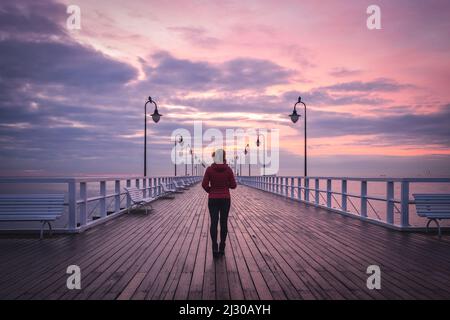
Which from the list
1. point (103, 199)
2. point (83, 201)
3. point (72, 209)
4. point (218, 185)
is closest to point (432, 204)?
point (218, 185)

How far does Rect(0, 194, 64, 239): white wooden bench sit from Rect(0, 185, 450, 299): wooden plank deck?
48cm

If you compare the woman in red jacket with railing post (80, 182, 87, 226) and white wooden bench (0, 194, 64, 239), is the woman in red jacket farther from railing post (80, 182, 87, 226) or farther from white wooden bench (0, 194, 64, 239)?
railing post (80, 182, 87, 226)

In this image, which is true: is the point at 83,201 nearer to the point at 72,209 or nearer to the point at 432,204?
the point at 72,209

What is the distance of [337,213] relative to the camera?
13.9 metres

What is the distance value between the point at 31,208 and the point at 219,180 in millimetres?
4837

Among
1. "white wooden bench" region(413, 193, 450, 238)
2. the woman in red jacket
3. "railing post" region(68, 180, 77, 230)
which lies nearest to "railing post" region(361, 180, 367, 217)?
"white wooden bench" region(413, 193, 450, 238)

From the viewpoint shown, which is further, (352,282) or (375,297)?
(352,282)

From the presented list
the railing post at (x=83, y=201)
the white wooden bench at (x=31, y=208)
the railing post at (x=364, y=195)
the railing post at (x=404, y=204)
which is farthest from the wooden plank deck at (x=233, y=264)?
the railing post at (x=364, y=195)

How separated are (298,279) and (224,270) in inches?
44.2

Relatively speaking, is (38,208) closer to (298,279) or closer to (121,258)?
(121,258)

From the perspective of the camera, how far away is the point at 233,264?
6.21 m

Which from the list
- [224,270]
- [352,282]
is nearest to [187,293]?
[224,270]

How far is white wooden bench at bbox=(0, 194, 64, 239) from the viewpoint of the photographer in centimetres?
873

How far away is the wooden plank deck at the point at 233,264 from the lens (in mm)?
4789
